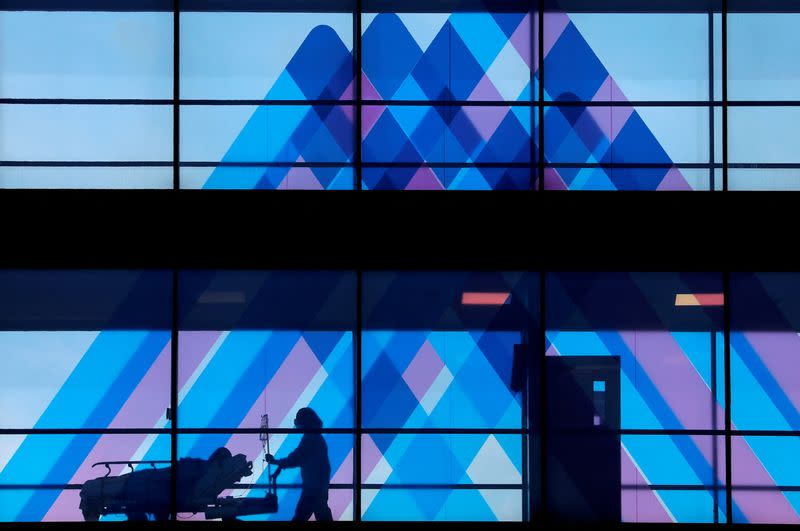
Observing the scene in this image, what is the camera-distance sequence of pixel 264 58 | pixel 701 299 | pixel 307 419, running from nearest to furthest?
pixel 307 419, pixel 701 299, pixel 264 58

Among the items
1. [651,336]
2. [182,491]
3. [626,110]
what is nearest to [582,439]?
[651,336]

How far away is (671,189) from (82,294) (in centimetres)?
583

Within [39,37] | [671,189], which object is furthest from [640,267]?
[39,37]

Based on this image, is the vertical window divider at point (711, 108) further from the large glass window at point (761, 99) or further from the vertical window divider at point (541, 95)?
the vertical window divider at point (541, 95)

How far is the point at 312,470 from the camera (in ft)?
27.6

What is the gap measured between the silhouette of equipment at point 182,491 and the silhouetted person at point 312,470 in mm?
230

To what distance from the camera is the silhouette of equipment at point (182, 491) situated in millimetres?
8352

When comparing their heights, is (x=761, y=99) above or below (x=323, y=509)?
above

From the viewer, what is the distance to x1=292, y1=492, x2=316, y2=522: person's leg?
8.37 meters

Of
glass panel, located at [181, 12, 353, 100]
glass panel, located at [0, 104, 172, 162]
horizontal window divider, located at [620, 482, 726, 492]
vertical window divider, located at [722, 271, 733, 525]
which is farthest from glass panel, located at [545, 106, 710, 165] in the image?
glass panel, located at [0, 104, 172, 162]

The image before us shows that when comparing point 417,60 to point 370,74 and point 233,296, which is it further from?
point 233,296

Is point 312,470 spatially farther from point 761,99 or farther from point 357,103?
point 761,99

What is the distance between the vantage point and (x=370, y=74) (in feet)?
28.4

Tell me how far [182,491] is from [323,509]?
4.50 ft
